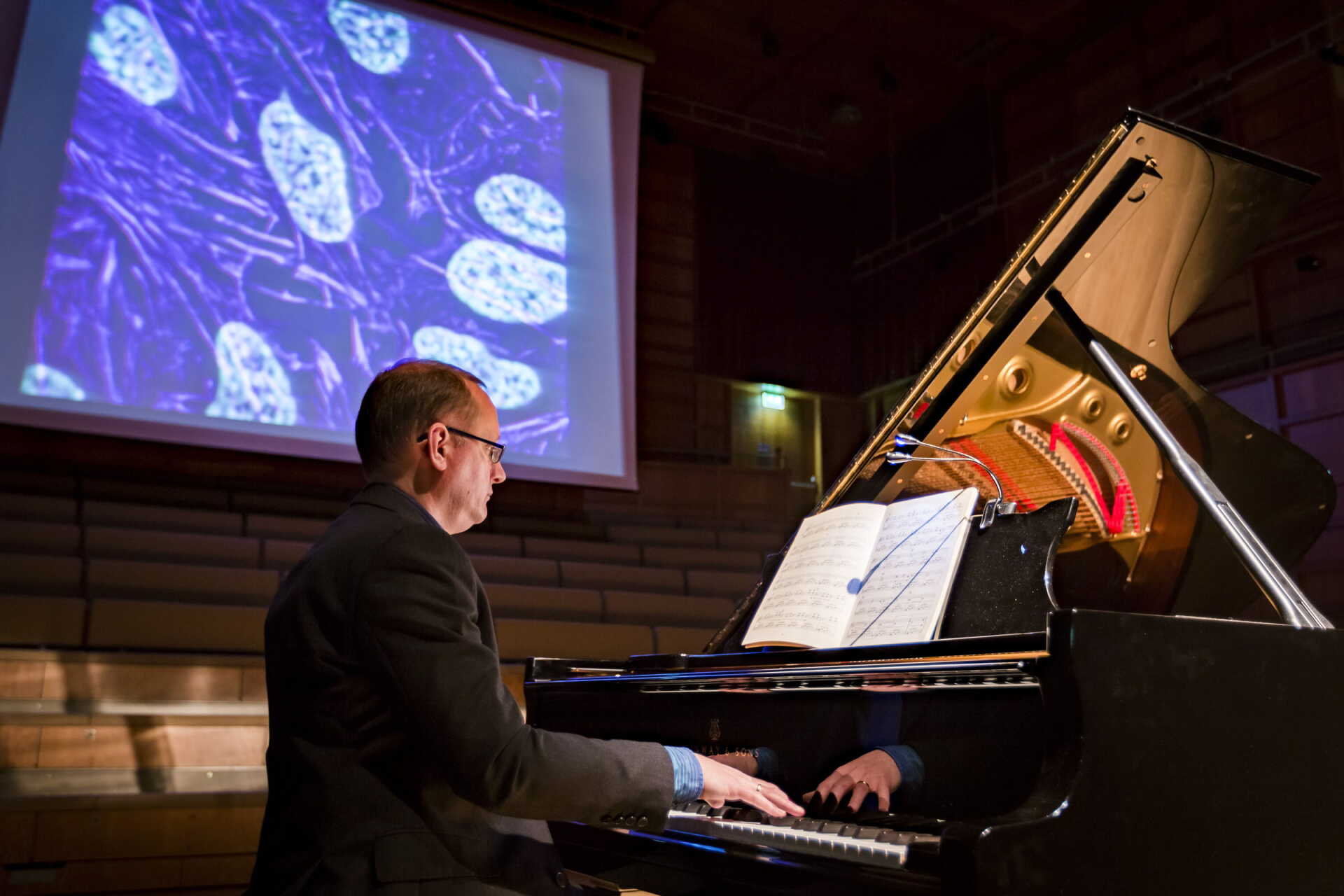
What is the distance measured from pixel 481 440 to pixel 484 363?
11.6ft

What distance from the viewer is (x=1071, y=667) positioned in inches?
41.3

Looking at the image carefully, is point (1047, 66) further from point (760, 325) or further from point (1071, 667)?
point (1071, 667)

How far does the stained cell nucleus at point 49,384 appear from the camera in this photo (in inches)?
158

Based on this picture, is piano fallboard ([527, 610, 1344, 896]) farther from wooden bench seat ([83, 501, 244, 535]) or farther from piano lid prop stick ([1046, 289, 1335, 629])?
wooden bench seat ([83, 501, 244, 535])

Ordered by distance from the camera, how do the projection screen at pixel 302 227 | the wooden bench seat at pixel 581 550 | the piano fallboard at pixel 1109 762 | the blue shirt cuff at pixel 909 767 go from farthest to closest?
the wooden bench seat at pixel 581 550 < the projection screen at pixel 302 227 < the blue shirt cuff at pixel 909 767 < the piano fallboard at pixel 1109 762

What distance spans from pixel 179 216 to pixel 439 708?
3.98 m

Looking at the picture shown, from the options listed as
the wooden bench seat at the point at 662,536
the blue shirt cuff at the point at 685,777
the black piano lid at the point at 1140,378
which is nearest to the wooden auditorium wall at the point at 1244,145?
the wooden bench seat at the point at 662,536

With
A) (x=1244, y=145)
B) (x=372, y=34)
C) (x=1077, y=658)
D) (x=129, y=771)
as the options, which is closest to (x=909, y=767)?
(x=1077, y=658)

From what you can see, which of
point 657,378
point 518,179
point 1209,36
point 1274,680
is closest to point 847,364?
point 657,378

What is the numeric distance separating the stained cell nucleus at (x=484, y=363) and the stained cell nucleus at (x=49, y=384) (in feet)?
4.48

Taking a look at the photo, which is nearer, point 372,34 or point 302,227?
point 302,227

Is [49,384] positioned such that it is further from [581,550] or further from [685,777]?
[685,777]

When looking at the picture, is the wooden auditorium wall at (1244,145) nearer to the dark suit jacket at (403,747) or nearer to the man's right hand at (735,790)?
the man's right hand at (735,790)

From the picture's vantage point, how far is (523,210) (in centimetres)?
514
